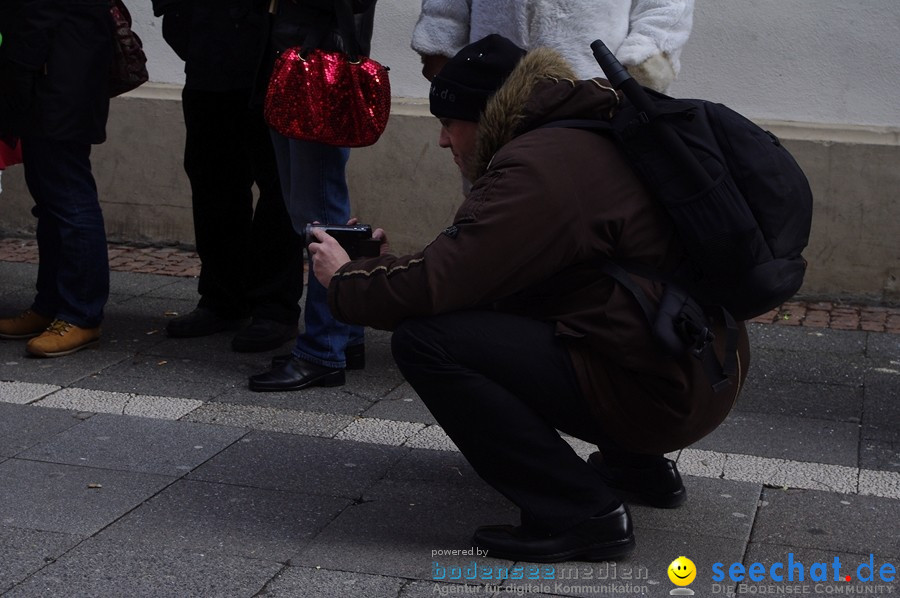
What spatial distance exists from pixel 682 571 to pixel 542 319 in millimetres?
695

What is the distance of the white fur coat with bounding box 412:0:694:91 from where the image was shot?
436 centimetres

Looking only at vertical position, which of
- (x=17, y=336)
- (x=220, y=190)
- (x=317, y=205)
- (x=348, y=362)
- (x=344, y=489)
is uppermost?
(x=317, y=205)

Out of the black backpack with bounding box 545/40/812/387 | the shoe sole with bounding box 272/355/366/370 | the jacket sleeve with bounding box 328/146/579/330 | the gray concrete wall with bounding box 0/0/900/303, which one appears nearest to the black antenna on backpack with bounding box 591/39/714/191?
the black backpack with bounding box 545/40/812/387

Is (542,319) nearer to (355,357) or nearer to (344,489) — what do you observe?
(344,489)

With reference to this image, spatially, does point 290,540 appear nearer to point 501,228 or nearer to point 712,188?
point 501,228

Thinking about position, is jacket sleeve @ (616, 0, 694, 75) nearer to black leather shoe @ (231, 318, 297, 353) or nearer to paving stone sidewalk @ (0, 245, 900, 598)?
paving stone sidewalk @ (0, 245, 900, 598)

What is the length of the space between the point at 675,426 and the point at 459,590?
2.11ft

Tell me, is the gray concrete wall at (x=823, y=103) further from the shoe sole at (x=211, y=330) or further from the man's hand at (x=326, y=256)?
the man's hand at (x=326, y=256)

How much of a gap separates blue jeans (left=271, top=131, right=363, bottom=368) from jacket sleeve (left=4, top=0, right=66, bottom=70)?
2.99 ft

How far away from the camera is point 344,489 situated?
380 centimetres

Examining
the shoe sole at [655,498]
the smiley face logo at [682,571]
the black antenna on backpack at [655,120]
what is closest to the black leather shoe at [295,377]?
the shoe sole at [655,498]

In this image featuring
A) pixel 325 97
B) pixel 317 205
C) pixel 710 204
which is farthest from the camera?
pixel 317 205

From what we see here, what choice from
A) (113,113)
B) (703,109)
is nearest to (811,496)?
(703,109)

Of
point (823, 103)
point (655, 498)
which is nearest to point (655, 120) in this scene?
point (655, 498)
